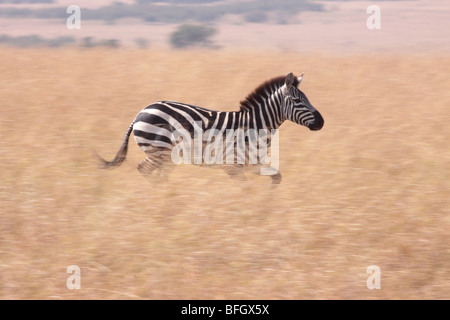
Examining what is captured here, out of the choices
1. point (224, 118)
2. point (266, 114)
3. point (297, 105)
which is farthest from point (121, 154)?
point (297, 105)

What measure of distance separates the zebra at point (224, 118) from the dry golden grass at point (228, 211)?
334 millimetres

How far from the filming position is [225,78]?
12.1 meters

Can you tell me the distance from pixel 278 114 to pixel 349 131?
2778mm

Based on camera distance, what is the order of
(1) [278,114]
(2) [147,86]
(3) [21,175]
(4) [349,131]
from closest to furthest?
(1) [278,114] < (3) [21,175] < (4) [349,131] < (2) [147,86]

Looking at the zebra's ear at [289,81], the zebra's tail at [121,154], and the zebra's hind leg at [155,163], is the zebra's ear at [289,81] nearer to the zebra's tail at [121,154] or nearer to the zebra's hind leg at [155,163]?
the zebra's hind leg at [155,163]

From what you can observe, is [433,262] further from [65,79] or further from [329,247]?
[65,79]

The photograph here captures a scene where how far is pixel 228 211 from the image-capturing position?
585 cm

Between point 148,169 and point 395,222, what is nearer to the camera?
point 395,222

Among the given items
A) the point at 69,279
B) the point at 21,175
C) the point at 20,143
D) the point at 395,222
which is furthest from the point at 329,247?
the point at 20,143

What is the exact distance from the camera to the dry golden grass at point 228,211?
4.70 meters

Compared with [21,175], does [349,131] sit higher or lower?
higher

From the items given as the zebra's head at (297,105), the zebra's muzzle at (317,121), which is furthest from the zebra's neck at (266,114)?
the zebra's muzzle at (317,121)

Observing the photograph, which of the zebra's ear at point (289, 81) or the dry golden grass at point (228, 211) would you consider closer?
the dry golden grass at point (228, 211)

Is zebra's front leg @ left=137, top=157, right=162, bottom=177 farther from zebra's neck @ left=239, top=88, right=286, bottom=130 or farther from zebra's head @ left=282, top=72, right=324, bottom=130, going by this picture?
zebra's head @ left=282, top=72, right=324, bottom=130
